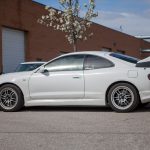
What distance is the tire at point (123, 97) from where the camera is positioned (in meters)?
10.5

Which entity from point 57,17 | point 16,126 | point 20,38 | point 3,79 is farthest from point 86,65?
point 20,38

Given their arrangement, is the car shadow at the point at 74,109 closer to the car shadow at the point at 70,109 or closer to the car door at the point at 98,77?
the car shadow at the point at 70,109

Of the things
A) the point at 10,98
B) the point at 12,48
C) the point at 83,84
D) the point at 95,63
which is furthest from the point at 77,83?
the point at 12,48

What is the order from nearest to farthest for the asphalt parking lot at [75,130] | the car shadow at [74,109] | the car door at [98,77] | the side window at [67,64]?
the asphalt parking lot at [75,130]
the car door at [98,77]
the side window at [67,64]
the car shadow at [74,109]

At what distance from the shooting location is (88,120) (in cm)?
952

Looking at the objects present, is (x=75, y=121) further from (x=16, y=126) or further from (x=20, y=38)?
(x=20, y=38)

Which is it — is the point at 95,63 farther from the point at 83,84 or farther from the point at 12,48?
the point at 12,48

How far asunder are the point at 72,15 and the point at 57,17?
125 inches

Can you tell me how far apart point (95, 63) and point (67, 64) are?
698mm

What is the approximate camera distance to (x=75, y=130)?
27.1 ft

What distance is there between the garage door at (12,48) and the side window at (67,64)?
39.3ft

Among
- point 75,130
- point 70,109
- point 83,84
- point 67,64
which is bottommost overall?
point 75,130

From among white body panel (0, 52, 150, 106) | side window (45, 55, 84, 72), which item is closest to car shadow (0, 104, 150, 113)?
white body panel (0, 52, 150, 106)

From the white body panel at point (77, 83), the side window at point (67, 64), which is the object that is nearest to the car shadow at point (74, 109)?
the white body panel at point (77, 83)
